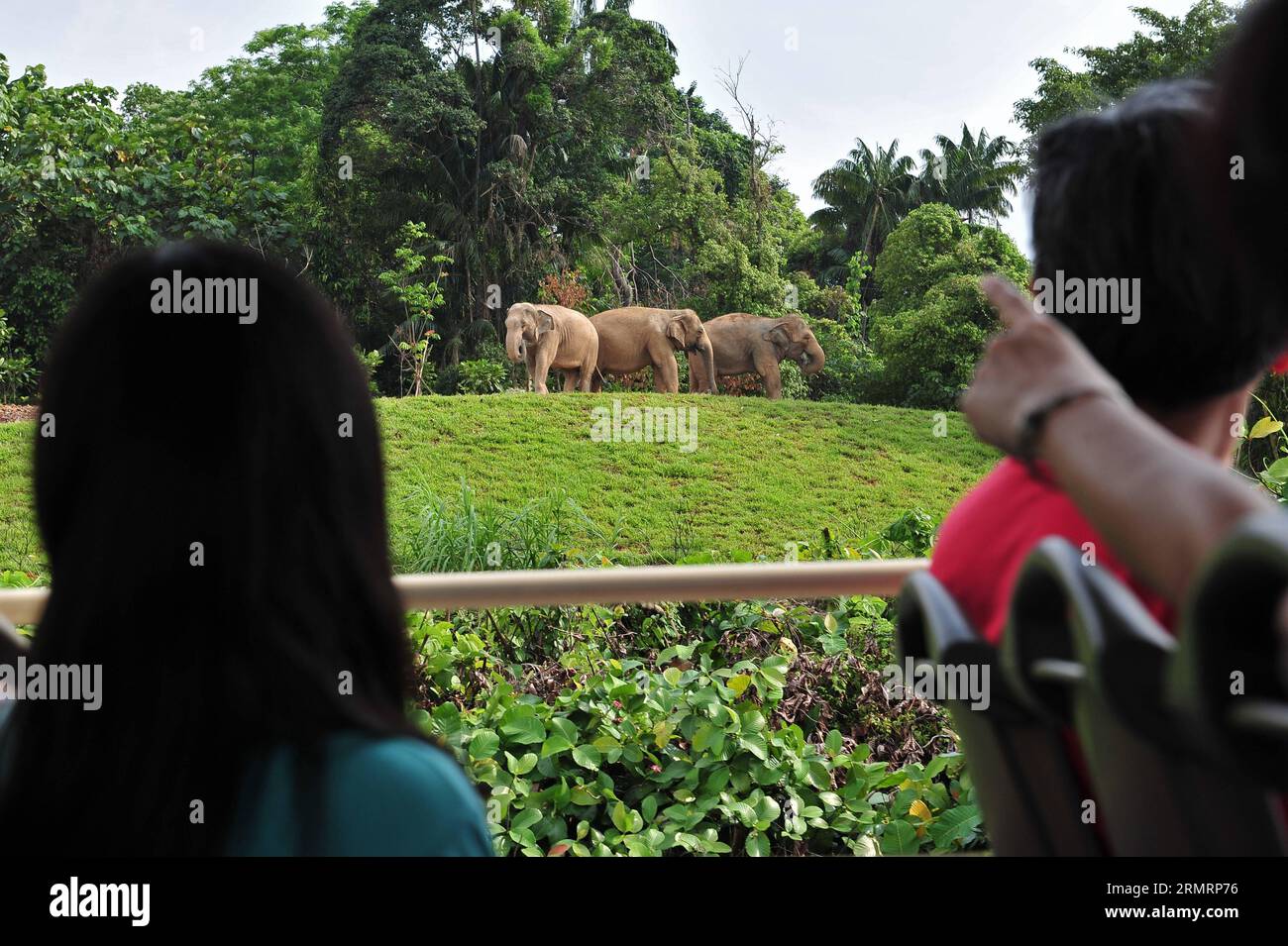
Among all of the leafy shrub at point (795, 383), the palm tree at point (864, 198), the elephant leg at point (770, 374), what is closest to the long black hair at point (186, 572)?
the elephant leg at point (770, 374)

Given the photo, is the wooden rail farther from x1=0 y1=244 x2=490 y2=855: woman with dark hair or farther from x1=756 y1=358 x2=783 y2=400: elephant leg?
x1=756 y1=358 x2=783 y2=400: elephant leg

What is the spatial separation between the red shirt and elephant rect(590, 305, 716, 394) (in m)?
10.7

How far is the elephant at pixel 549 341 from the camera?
1069cm

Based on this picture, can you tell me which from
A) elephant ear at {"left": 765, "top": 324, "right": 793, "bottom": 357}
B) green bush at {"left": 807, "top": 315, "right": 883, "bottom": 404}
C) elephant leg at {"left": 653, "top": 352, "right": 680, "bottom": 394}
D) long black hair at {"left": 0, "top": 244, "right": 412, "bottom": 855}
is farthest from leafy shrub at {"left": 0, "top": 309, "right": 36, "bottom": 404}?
long black hair at {"left": 0, "top": 244, "right": 412, "bottom": 855}

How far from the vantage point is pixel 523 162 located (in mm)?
16391

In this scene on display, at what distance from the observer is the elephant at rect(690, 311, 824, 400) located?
468 inches

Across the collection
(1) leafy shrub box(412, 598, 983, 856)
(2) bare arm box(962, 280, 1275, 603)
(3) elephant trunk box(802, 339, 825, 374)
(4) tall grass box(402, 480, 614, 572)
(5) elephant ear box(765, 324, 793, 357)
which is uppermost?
(5) elephant ear box(765, 324, 793, 357)

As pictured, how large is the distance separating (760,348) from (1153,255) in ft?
37.8

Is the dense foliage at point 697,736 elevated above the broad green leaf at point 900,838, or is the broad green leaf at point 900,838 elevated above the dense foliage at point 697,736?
the dense foliage at point 697,736

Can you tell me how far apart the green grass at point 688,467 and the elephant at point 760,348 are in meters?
0.92

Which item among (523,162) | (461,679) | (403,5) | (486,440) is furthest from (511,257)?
(461,679)

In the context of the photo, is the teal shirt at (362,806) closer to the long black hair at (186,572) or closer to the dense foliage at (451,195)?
the long black hair at (186,572)

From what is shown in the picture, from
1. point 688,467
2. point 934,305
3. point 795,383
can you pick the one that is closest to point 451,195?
point 795,383
